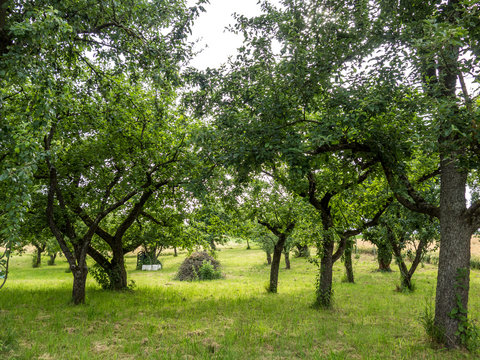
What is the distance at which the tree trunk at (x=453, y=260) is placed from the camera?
6941mm

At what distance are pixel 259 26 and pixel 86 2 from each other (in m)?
4.81

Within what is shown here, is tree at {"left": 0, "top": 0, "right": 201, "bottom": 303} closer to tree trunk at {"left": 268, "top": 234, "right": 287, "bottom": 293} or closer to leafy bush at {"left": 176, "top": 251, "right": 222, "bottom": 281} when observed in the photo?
tree trunk at {"left": 268, "top": 234, "right": 287, "bottom": 293}

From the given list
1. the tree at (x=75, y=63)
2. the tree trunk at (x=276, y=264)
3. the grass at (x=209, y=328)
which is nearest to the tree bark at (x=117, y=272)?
the grass at (x=209, y=328)

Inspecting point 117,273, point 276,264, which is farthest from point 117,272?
point 276,264

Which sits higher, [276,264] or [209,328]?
[276,264]

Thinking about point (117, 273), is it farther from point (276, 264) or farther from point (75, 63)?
point (75, 63)

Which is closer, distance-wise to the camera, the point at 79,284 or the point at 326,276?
the point at 326,276

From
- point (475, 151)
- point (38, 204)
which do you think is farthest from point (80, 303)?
point (475, 151)

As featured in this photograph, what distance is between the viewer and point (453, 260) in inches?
279

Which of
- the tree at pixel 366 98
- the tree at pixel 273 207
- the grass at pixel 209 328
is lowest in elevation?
the grass at pixel 209 328

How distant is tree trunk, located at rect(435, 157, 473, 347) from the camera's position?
694 centimetres

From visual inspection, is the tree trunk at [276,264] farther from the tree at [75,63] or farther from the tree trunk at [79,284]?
the tree trunk at [79,284]

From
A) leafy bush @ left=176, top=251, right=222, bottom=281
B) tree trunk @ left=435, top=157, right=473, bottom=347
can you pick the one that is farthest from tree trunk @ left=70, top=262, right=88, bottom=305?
leafy bush @ left=176, top=251, right=222, bottom=281

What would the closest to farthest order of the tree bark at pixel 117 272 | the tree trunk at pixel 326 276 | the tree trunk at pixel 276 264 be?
the tree trunk at pixel 326 276 → the tree bark at pixel 117 272 → the tree trunk at pixel 276 264
